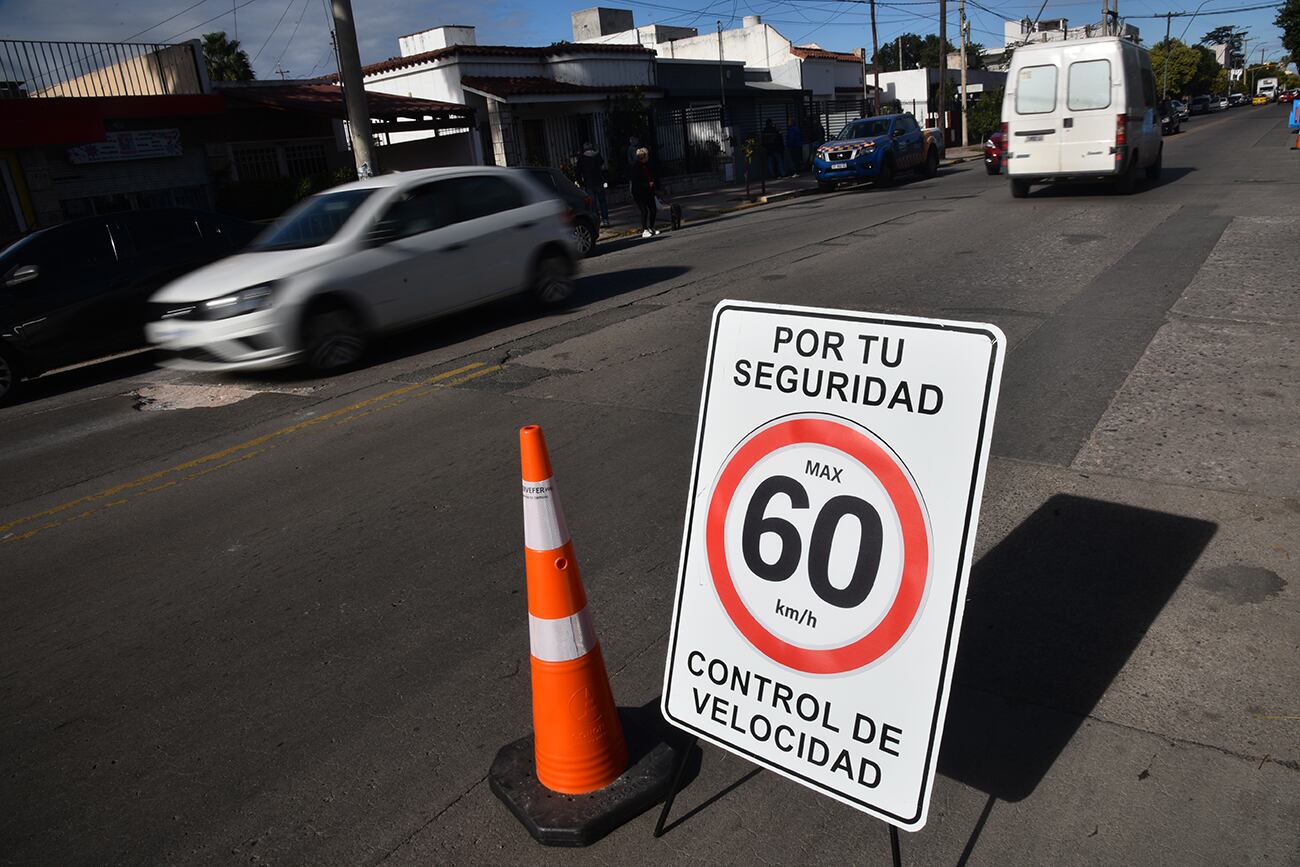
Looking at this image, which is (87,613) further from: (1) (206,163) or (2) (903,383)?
(1) (206,163)

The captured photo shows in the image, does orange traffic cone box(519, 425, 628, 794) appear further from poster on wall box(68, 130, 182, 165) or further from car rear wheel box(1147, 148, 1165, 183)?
car rear wheel box(1147, 148, 1165, 183)

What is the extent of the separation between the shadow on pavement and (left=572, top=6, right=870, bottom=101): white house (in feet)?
131

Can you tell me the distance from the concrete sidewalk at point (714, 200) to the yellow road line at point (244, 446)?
11.0 meters

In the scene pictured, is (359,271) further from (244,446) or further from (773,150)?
(773,150)

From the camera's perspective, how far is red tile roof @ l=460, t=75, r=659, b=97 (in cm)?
2410

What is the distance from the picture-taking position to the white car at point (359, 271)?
823cm

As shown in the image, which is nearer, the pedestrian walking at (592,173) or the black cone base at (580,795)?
the black cone base at (580,795)

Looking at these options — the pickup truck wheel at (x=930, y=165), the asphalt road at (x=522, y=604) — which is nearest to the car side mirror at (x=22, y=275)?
the asphalt road at (x=522, y=604)

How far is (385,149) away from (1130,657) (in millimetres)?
25734

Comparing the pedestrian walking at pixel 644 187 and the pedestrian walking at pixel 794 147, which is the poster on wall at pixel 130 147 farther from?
the pedestrian walking at pixel 794 147

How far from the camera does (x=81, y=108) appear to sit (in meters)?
15.5

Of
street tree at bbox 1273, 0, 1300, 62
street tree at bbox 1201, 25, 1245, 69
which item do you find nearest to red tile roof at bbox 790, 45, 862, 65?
street tree at bbox 1273, 0, 1300, 62

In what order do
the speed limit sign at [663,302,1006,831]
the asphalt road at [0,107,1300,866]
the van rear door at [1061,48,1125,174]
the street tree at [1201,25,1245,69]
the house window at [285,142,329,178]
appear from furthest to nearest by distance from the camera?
1. the street tree at [1201,25,1245,69]
2. the house window at [285,142,329,178]
3. the van rear door at [1061,48,1125,174]
4. the asphalt road at [0,107,1300,866]
5. the speed limit sign at [663,302,1006,831]

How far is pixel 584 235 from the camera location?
15664 mm
